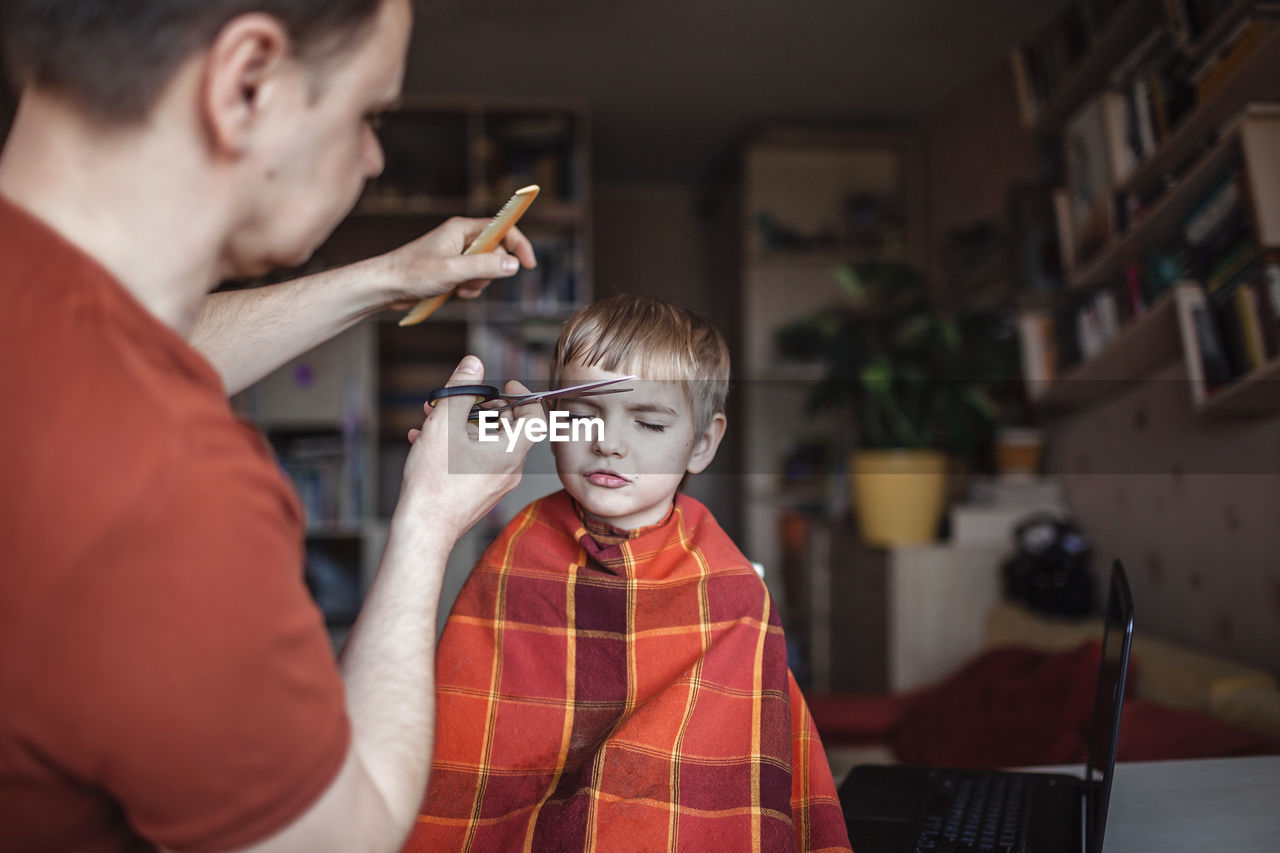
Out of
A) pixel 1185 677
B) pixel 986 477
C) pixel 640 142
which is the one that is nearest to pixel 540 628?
pixel 1185 677

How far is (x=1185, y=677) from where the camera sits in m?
2.03

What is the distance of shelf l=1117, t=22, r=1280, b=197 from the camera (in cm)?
174

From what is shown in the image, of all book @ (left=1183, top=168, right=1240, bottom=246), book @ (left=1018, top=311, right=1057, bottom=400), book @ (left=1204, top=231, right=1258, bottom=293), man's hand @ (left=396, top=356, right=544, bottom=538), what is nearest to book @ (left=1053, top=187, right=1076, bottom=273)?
book @ (left=1018, top=311, right=1057, bottom=400)

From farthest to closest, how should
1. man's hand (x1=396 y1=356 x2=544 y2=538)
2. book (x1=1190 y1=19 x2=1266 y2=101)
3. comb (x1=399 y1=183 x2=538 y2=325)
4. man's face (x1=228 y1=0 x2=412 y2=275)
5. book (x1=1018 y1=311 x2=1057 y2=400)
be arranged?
book (x1=1018 y1=311 x2=1057 y2=400) → book (x1=1190 y1=19 x2=1266 y2=101) → comb (x1=399 y1=183 x2=538 y2=325) → man's hand (x1=396 y1=356 x2=544 y2=538) → man's face (x1=228 y1=0 x2=412 y2=275)

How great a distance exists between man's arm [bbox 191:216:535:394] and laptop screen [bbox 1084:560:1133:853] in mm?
744

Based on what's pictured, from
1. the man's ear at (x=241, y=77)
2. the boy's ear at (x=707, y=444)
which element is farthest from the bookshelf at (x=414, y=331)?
the man's ear at (x=241, y=77)

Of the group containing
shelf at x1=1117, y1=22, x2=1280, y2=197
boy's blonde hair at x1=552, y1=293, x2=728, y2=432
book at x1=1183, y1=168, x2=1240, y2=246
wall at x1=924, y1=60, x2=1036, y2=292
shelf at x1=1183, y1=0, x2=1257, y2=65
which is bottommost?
boy's blonde hair at x1=552, y1=293, x2=728, y2=432

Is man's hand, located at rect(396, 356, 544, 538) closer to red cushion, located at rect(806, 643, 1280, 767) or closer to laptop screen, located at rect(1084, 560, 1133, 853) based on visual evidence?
laptop screen, located at rect(1084, 560, 1133, 853)

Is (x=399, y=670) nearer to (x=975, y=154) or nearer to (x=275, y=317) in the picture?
(x=275, y=317)

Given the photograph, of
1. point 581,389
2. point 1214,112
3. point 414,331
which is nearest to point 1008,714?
point 1214,112

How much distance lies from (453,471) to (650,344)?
0.34 m

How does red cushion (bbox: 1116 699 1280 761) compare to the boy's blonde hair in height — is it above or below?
below

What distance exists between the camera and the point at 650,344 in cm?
107

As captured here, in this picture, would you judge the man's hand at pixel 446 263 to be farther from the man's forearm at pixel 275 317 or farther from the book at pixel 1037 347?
the book at pixel 1037 347
